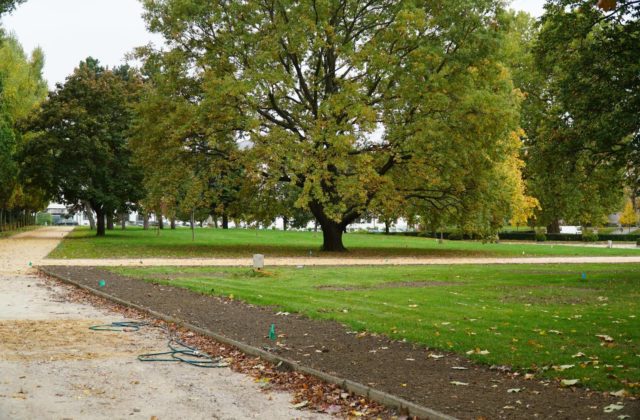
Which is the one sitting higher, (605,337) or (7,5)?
(7,5)

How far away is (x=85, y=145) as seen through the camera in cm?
4650

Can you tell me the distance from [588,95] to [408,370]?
11.3 metres

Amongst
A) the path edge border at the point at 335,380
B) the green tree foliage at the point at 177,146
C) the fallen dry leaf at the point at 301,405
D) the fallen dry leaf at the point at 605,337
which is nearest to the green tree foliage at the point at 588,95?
the fallen dry leaf at the point at 605,337

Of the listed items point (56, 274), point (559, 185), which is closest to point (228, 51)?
point (56, 274)

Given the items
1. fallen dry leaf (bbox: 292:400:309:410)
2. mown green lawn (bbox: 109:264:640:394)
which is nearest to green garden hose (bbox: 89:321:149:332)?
mown green lawn (bbox: 109:264:640:394)

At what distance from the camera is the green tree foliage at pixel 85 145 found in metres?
46.5

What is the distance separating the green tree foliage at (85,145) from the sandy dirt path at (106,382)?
37197mm

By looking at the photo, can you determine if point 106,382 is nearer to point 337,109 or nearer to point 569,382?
point 569,382

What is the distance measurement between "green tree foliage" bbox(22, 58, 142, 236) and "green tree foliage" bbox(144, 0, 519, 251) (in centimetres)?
1546

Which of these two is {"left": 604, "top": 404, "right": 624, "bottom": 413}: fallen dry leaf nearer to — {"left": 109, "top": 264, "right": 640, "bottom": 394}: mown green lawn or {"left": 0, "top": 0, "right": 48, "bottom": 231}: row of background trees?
{"left": 109, "top": 264, "right": 640, "bottom": 394}: mown green lawn

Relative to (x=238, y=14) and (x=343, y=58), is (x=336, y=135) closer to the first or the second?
(x=343, y=58)

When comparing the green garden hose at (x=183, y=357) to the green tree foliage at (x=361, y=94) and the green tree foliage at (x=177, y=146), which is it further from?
the green tree foliage at (x=177, y=146)

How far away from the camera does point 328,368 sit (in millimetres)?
7719

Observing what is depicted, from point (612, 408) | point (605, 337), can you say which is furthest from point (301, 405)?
point (605, 337)
